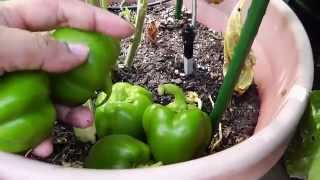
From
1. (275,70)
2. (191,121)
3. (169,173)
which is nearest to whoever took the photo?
(169,173)

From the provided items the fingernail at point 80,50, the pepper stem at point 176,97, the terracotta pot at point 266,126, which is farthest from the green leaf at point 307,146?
the fingernail at point 80,50

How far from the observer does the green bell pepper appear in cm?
58

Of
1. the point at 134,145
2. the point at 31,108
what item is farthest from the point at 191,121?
the point at 31,108

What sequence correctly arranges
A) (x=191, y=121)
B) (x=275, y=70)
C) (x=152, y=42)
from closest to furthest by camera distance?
(x=191, y=121) < (x=275, y=70) < (x=152, y=42)

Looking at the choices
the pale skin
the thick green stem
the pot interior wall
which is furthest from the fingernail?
the thick green stem

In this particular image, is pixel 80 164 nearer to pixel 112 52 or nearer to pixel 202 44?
pixel 112 52

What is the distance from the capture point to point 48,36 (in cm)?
50

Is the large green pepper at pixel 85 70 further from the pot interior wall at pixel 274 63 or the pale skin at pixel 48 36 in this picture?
the pot interior wall at pixel 274 63

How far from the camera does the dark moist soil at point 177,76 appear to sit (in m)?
0.64

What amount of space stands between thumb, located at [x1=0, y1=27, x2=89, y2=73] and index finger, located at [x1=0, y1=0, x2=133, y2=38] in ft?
0.15

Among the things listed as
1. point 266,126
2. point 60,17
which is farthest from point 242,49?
point 60,17

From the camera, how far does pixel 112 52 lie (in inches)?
21.1

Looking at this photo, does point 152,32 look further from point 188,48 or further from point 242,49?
point 242,49

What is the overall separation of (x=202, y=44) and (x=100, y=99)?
209 millimetres
